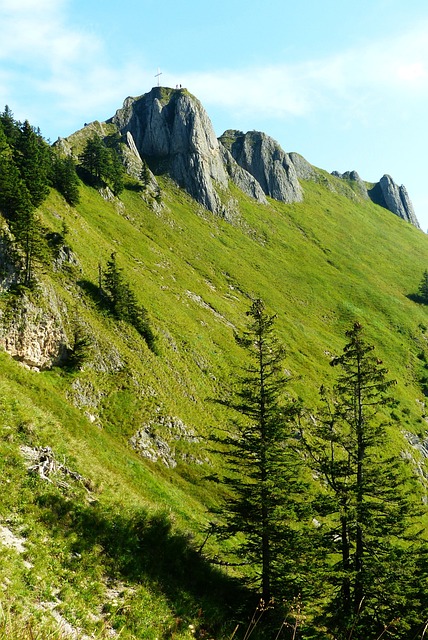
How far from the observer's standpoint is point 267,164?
454 ft

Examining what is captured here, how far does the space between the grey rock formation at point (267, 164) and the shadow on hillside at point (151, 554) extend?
418ft

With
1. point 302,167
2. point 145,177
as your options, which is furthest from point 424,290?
point 145,177

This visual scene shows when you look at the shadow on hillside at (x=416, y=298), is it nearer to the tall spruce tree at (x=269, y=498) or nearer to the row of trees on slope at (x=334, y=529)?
the row of trees on slope at (x=334, y=529)

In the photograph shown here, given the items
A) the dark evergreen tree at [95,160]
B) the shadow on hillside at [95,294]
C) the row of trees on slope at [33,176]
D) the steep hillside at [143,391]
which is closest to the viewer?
the steep hillside at [143,391]

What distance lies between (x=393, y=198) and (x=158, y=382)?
625ft

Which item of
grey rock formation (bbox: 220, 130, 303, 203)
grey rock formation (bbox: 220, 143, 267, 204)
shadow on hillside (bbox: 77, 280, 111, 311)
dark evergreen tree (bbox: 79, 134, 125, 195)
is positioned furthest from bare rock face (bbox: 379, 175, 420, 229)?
shadow on hillside (bbox: 77, 280, 111, 311)

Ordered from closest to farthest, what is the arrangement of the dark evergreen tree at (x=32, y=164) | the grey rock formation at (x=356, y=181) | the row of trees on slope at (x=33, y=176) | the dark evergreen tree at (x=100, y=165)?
1. the row of trees on slope at (x=33, y=176)
2. the dark evergreen tree at (x=32, y=164)
3. the dark evergreen tree at (x=100, y=165)
4. the grey rock formation at (x=356, y=181)

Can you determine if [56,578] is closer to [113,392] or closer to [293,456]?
[293,456]

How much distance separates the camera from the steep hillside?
13445 mm

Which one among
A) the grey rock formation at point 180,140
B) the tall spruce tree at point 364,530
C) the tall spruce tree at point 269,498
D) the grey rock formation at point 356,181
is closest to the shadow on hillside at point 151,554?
the tall spruce tree at point 269,498

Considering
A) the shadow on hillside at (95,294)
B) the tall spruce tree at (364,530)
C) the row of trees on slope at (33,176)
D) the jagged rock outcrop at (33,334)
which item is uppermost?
the row of trees on slope at (33,176)

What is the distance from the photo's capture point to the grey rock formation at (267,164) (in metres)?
135

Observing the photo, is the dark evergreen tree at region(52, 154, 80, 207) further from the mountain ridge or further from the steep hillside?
the mountain ridge

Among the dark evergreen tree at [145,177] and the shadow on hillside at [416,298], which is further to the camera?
the shadow on hillside at [416,298]
